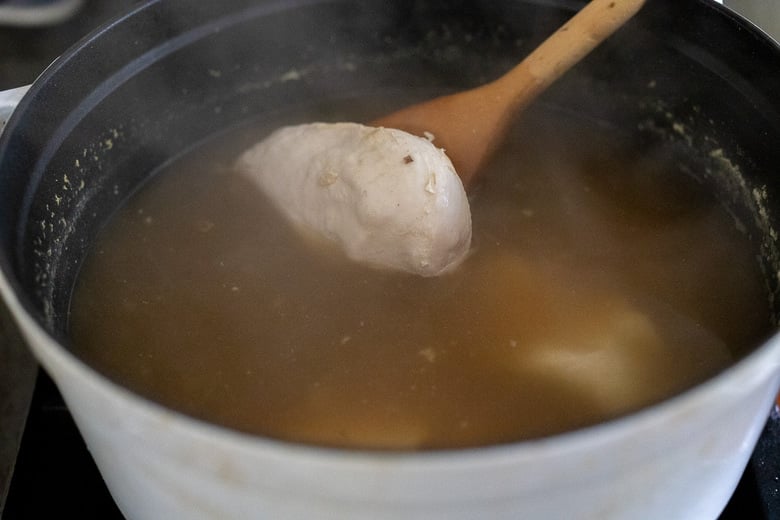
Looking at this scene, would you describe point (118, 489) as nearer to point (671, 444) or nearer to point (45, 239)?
point (45, 239)

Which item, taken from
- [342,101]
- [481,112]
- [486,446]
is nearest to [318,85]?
[342,101]

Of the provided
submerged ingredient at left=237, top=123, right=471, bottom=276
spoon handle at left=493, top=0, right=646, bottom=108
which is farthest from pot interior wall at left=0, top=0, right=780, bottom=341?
submerged ingredient at left=237, top=123, right=471, bottom=276

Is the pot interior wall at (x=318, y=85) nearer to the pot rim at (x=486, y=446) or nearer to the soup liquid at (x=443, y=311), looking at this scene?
the soup liquid at (x=443, y=311)

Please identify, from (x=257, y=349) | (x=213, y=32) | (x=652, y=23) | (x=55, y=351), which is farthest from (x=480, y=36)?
(x=55, y=351)

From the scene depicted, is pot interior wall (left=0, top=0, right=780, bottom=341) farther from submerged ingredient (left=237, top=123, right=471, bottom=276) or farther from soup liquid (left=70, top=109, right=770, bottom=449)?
submerged ingredient (left=237, top=123, right=471, bottom=276)

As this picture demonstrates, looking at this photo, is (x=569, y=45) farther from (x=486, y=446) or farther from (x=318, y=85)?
(x=486, y=446)

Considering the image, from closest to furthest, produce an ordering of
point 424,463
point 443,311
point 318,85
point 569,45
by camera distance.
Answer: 1. point 424,463
2. point 443,311
3. point 569,45
4. point 318,85

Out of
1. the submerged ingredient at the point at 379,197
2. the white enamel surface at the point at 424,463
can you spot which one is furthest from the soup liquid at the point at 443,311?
the white enamel surface at the point at 424,463
